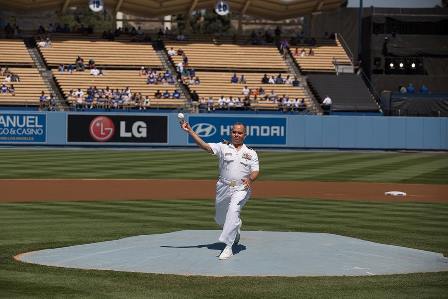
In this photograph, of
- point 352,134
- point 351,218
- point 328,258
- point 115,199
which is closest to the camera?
point 328,258

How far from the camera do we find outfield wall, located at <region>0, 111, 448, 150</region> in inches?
2090

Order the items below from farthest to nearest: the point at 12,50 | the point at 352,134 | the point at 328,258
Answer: the point at 12,50 < the point at 352,134 < the point at 328,258

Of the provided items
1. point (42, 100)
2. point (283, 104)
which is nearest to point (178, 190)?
point (42, 100)

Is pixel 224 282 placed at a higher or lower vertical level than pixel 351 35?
lower

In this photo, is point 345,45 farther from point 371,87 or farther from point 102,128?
point 102,128

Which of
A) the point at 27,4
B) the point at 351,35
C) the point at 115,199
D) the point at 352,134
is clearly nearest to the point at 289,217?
the point at 115,199

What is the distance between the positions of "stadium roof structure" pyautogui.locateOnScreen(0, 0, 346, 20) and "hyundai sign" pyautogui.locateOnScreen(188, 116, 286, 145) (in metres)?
17.1

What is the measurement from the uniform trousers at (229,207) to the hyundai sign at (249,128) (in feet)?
129

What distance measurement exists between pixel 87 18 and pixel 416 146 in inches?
3490

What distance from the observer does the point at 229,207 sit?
14547mm

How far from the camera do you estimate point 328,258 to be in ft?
47.6

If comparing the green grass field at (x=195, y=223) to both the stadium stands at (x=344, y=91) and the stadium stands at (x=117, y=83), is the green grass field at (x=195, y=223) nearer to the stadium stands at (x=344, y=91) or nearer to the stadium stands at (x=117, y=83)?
the stadium stands at (x=117, y=83)

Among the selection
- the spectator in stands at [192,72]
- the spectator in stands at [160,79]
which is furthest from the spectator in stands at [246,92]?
the spectator in stands at [160,79]

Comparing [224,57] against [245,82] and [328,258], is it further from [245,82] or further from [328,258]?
[328,258]
